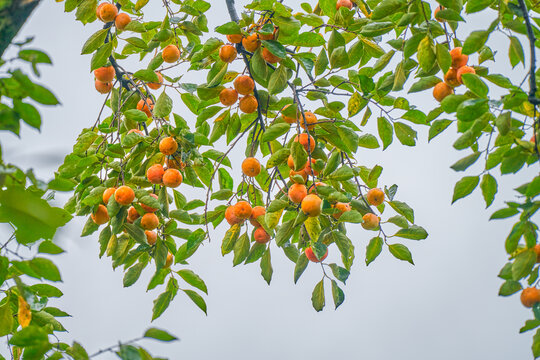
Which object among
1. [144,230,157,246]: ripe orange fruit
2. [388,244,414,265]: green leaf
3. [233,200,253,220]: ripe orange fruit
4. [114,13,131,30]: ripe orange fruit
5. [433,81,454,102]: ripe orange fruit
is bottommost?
[144,230,157,246]: ripe orange fruit

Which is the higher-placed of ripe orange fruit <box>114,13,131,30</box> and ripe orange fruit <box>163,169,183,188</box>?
ripe orange fruit <box>114,13,131,30</box>

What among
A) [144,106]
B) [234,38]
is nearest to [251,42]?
[234,38]

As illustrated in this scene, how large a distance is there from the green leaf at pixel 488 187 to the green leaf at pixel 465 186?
0.02 meters

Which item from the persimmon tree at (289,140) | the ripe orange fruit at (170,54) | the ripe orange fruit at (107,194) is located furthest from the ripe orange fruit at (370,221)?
the ripe orange fruit at (170,54)

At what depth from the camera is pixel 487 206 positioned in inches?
55.1

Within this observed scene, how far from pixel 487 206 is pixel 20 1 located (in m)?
1.23

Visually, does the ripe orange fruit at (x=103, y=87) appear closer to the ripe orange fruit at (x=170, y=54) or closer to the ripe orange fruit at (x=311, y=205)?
the ripe orange fruit at (x=170, y=54)

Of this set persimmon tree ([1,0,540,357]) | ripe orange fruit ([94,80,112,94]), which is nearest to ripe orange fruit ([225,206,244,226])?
persimmon tree ([1,0,540,357])

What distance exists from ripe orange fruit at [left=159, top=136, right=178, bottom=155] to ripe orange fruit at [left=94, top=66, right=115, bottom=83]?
55 cm

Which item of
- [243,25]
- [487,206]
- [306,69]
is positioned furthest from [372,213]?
[243,25]

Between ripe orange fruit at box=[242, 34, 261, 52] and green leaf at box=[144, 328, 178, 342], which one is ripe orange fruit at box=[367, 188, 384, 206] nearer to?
ripe orange fruit at box=[242, 34, 261, 52]

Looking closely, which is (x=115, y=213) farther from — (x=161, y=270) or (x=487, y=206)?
(x=487, y=206)

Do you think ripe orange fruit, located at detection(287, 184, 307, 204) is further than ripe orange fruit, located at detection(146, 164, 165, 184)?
No

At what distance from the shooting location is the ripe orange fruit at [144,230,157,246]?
70.3 inches
